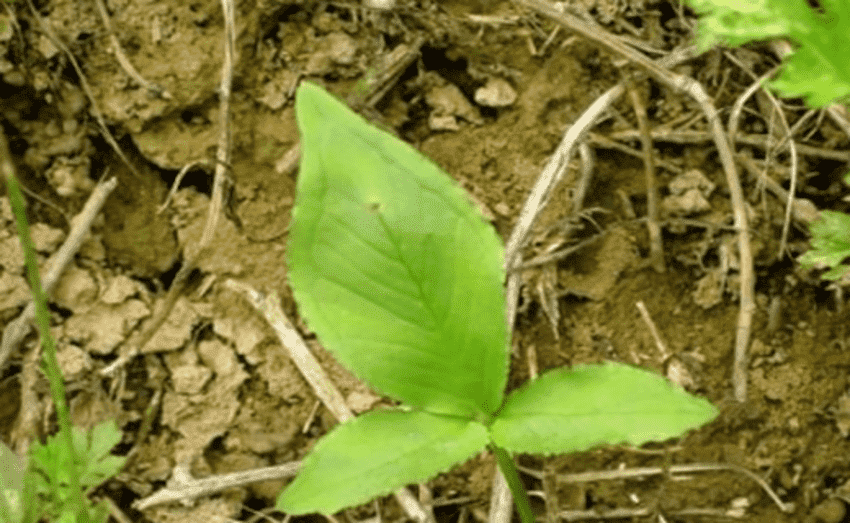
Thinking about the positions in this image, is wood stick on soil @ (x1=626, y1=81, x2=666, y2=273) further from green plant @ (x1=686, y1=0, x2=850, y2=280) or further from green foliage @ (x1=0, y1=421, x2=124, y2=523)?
green foliage @ (x1=0, y1=421, x2=124, y2=523)

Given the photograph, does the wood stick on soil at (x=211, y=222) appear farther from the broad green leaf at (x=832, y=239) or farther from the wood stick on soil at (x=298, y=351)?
the broad green leaf at (x=832, y=239)

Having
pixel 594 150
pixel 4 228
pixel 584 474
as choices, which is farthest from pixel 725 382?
pixel 4 228

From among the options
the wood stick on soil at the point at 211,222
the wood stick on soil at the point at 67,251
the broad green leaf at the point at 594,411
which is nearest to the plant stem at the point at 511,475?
the broad green leaf at the point at 594,411

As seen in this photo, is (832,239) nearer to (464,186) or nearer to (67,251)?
(464,186)

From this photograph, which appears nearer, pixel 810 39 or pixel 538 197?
pixel 810 39

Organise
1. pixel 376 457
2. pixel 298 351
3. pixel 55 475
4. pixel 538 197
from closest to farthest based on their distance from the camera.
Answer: pixel 376 457
pixel 55 475
pixel 538 197
pixel 298 351

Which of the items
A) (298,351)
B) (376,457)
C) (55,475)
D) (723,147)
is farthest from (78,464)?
(723,147)

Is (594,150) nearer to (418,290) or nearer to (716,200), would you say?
(716,200)
